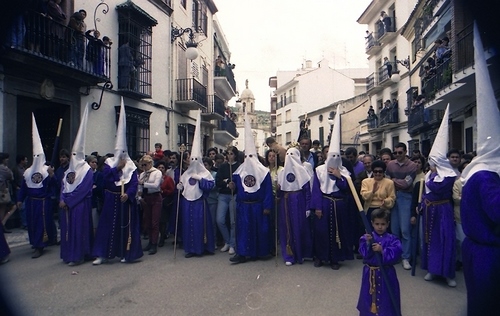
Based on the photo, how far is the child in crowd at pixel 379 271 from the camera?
11.5ft

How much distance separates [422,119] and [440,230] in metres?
15.0

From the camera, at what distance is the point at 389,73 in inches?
965

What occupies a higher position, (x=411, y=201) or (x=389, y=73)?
(x=389, y=73)

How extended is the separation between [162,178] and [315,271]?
11.0ft

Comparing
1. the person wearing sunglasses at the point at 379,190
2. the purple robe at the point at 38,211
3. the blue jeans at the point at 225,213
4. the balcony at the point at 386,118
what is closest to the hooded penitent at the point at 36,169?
the purple robe at the point at 38,211

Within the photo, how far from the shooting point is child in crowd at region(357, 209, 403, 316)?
350 centimetres

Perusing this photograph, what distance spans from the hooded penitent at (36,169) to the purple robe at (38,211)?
83mm

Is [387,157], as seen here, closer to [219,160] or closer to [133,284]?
[219,160]

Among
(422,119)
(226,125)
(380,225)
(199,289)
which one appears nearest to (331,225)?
(199,289)

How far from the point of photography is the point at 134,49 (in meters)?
13.6

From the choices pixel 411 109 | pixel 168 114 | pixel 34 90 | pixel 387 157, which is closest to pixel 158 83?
pixel 168 114

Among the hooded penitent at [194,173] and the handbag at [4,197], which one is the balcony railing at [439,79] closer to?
the hooded penitent at [194,173]

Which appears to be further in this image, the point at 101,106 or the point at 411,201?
the point at 101,106

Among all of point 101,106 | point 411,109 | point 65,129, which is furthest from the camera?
point 411,109
